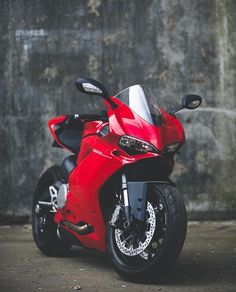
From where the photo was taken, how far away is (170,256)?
455cm

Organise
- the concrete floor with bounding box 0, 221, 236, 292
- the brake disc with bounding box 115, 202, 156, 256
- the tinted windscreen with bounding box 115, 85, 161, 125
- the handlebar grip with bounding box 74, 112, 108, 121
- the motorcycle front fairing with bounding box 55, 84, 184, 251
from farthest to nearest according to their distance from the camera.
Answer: the handlebar grip with bounding box 74, 112, 108, 121
the tinted windscreen with bounding box 115, 85, 161, 125
the motorcycle front fairing with bounding box 55, 84, 184, 251
the brake disc with bounding box 115, 202, 156, 256
the concrete floor with bounding box 0, 221, 236, 292

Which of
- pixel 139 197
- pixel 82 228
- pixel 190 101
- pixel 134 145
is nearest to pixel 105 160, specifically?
pixel 134 145

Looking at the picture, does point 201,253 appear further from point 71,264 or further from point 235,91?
point 235,91

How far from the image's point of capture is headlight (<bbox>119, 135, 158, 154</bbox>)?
4.71 m

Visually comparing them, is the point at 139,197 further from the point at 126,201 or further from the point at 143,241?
the point at 143,241

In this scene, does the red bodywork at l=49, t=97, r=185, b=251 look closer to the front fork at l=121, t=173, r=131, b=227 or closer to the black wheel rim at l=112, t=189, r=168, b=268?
the front fork at l=121, t=173, r=131, b=227

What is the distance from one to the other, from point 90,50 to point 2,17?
103 cm

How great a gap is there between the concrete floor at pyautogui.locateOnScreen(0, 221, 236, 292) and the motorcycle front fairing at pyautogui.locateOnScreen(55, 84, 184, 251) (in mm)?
324

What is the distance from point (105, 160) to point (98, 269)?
0.83 meters

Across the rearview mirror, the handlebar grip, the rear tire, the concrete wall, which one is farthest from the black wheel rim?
the concrete wall

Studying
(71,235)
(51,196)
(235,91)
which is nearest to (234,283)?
(71,235)

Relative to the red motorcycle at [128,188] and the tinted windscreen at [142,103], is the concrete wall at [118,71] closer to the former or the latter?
the red motorcycle at [128,188]

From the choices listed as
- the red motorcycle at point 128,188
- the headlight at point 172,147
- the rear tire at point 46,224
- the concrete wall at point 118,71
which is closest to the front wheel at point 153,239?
the red motorcycle at point 128,188

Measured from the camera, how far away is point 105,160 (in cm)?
498
